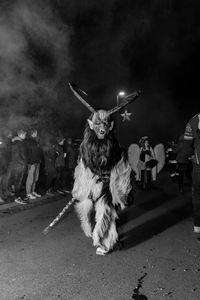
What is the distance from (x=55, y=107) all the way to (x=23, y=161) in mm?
8919

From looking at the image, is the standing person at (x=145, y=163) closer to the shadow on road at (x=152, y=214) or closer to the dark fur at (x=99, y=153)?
the shadow on road at (x=152, y=214)

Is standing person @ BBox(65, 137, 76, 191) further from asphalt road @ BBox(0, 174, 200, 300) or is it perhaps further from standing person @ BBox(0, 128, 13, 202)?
asphalt road @ BBox(0, 174, 200, 300)

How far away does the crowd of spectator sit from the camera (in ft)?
28.0

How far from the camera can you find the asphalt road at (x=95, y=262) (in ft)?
10.9

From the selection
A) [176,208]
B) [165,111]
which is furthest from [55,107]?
[165,111]

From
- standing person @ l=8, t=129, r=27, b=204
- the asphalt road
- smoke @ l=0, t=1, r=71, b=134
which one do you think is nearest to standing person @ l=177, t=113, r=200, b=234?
the asphalt road

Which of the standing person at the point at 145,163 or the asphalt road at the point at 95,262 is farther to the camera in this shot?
the standing person at the point at 145,163

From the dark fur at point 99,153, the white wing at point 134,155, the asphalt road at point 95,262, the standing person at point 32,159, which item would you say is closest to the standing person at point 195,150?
the asphalt road at point 95,262

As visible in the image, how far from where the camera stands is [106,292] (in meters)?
3.32

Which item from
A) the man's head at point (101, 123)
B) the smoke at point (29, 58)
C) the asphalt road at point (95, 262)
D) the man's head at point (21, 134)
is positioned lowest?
the asphalt road at point (95, 262)

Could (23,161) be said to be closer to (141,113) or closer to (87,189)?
(87,189)

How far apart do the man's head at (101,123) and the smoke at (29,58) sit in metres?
4.49

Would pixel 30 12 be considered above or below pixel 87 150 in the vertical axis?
above

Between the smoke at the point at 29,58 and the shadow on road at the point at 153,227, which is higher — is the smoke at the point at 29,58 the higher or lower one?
the higher one
